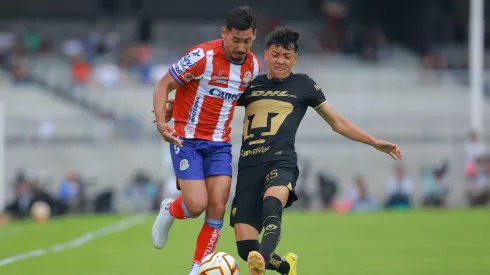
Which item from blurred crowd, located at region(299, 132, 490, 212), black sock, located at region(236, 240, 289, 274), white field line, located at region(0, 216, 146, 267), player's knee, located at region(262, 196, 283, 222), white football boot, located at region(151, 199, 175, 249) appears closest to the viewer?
player's knee, located at region(262, 196, 283, 222)

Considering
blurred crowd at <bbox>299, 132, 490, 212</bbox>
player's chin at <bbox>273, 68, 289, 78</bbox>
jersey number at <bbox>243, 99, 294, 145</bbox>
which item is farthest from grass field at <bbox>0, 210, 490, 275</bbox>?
blurred crowd at <bbox>299, 132, 490, 212</bbox>

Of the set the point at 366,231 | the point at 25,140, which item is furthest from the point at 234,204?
the point at 25,140

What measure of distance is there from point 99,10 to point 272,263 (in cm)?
3289

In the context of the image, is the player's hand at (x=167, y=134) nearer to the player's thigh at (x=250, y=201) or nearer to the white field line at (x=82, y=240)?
the player's thigh at (x=250, y=201)

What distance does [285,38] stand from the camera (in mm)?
9125

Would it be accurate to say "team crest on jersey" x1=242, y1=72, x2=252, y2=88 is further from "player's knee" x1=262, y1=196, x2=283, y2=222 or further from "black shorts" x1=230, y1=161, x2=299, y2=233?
"player's knee" x1=262, y1=196, x2=283, y2=222

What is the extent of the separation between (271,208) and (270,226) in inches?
6.8

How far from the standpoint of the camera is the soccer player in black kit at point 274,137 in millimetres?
9078

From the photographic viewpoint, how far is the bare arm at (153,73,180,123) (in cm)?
903

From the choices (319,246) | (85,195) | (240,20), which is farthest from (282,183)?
(85,195)

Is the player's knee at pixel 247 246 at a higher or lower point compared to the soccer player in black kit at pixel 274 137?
lower

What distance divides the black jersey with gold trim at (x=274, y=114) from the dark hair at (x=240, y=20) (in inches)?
25.7

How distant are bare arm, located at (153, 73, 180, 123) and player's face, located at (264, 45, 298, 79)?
2.92 ft

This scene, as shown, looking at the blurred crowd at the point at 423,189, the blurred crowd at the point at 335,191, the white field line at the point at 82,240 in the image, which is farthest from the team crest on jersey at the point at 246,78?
the blurred crowd at the point at 423,189
